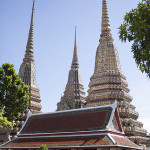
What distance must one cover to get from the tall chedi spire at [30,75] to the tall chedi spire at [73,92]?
630cm

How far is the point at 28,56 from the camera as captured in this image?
2100 inches

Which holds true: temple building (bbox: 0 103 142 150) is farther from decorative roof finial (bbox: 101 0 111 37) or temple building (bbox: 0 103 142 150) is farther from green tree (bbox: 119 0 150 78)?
decorative roof finial (bbox: 101 0 111 37)

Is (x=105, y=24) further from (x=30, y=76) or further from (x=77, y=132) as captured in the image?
(x=77, y=132)

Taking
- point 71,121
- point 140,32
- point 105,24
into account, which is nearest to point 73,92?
point 105,24

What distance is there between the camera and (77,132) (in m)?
21.8

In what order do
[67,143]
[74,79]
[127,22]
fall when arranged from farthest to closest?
[74,79], [67,143], [127,22]

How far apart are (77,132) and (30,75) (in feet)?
101

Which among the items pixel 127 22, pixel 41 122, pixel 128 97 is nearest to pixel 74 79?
pixel 128 97

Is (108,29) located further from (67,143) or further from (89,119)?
(67,143)

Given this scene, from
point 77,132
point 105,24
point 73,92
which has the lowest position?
point 77,132

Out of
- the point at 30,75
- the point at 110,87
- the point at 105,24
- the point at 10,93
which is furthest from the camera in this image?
the point at 30,75

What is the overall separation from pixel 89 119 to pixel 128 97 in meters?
19.2

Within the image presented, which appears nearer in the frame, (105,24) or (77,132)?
(77,132)

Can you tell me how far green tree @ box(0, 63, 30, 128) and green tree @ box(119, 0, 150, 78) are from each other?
13.7 metres
